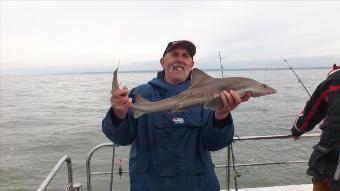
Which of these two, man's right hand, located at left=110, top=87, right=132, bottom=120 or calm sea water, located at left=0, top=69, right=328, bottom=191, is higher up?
man's right hand, located at left=110, top=87, right=132, bottom=120

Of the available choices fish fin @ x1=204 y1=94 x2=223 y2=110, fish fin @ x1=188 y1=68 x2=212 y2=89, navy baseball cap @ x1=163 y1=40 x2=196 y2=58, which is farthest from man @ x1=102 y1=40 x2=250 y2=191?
navy baseball cap @ x1=163 y1=40 x2=196 y2=58

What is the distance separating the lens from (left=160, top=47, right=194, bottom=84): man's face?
149 inches

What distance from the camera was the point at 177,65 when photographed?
3814mm

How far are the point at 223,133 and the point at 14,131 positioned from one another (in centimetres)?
2439

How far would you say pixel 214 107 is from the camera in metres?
3.30

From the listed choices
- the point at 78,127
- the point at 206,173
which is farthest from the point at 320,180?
the point at 78,127

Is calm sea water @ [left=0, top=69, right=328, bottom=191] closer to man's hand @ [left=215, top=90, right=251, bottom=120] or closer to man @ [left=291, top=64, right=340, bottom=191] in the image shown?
man @ [left=291, top=64, right=340, bottom=191]

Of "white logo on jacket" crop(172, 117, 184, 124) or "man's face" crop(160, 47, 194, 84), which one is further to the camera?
"man's face" crop(160, 47, 194, 84)

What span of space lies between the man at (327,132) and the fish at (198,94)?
790 millimetres

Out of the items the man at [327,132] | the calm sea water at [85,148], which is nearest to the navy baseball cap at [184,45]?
the man at [327,132]

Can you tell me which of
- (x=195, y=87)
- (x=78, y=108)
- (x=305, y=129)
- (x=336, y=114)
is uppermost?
(x=195, y=87)

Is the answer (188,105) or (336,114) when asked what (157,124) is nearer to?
(188,105)

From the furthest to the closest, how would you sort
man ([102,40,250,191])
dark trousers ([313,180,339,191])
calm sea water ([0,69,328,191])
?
calm sea water ([0,69,328,191]), dark trousers ([313,180,339,191]), man ([102,40,250,191])

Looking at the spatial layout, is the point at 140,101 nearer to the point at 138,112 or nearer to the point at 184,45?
the point at 138,112
